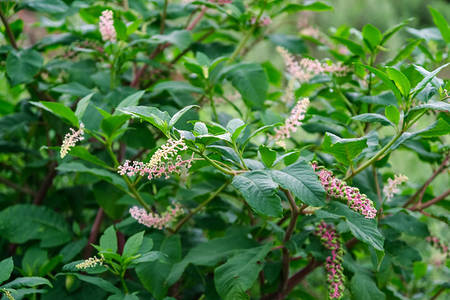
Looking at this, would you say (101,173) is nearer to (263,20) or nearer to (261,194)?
(261,194)

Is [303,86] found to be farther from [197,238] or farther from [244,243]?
[197,238]

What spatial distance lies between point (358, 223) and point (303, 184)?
15 centimetres

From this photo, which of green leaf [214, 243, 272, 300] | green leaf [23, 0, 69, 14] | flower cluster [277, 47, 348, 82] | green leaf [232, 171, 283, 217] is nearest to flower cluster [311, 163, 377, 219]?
green leaf [232, 171, 283, 217]

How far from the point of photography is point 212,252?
99cm

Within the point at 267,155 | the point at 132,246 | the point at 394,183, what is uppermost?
the point at 267,155

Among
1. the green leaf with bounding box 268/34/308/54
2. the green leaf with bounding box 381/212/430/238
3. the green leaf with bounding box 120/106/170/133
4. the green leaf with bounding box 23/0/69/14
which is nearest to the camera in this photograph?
the green leaf with bounding box 120/106/170/133

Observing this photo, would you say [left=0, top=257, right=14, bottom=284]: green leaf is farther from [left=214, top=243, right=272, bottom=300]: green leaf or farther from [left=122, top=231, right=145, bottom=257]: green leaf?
[left=214, top=243, right=272, bottom=300]: green leaf

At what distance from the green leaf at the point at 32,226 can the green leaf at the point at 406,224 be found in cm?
87

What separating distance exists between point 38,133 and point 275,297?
3.41 feet

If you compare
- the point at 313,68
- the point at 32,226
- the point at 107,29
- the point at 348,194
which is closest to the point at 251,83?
the point at 313,68

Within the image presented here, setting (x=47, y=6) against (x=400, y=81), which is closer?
(x=400, y=81)

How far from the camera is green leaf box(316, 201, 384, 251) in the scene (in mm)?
723

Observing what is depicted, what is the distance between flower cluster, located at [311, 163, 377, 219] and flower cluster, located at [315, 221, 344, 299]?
0.17 metres

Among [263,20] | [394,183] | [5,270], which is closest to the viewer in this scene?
[5,270]
